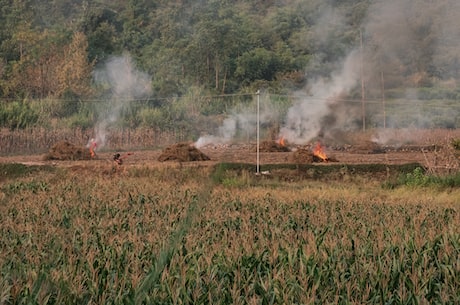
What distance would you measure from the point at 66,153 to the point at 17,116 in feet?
28.7

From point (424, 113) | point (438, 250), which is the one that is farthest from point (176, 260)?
point (424, 113)

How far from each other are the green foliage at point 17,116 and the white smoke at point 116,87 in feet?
11.1

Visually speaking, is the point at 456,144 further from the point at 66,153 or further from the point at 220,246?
→ the point at 220,246

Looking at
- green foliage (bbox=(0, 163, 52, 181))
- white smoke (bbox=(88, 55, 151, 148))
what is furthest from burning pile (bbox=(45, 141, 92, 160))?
white smoke (bbox=(88, 55, 151, 148))

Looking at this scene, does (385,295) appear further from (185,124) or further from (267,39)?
(267,39)

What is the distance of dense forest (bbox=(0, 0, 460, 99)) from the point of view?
48.3m

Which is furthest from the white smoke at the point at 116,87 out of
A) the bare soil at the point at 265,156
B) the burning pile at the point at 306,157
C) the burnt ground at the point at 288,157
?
the burning pile at the point at 306,157

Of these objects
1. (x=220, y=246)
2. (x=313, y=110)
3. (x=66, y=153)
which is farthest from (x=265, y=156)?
(x=220, y=246)

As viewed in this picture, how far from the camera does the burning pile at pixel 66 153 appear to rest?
30.0 metres

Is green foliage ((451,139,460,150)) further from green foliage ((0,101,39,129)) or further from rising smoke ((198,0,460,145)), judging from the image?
green foliage ((0,101,39,129))

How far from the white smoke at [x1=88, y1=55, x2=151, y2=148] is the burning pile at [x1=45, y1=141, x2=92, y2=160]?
22.3 feet

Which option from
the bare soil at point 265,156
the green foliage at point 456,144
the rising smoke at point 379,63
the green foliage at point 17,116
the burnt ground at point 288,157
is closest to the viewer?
the green foliage at point 456,144

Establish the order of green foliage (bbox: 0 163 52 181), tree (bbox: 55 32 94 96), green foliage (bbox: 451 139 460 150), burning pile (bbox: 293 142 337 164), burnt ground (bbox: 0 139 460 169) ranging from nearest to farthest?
green foliage (bbox: 451 139 460 150) < green foliage (bbox: 0 163 52 181) < burnt ground (bbox: 0 139 460 169) < burning pile (bbox: 293 142 337 164) < tree (bbox: 55 32 94 96)

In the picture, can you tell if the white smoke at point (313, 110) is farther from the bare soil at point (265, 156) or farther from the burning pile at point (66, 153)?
the burning pile at point (66, 153)
